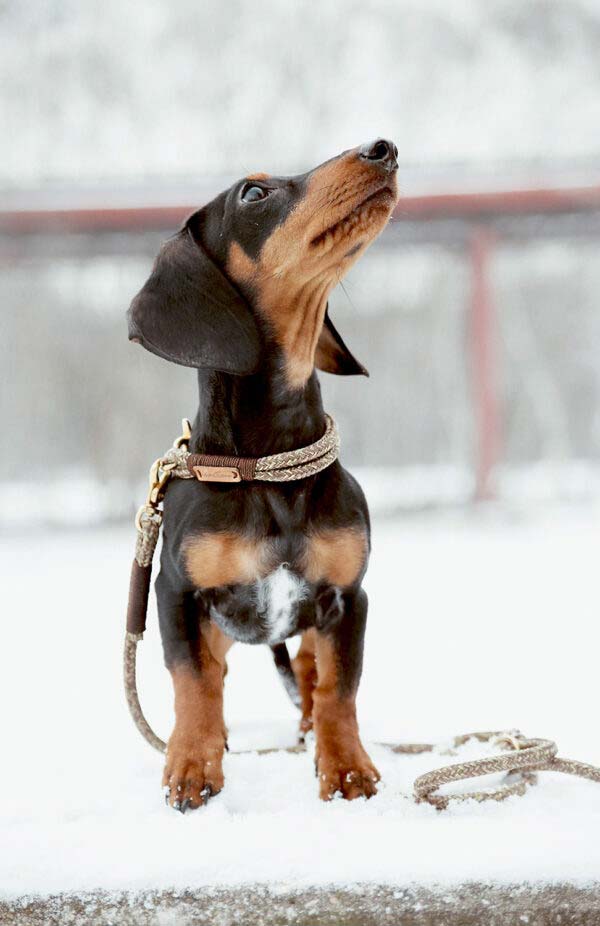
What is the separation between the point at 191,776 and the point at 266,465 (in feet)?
2.10

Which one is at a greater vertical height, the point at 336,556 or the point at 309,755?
the point at 336,556

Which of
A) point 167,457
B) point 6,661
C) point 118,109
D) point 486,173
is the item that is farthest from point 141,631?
point 118,109

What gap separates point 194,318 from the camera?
181cm

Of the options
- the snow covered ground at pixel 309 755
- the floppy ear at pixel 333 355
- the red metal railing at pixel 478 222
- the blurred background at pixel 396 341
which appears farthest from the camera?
the blurred background at pixel 396 341

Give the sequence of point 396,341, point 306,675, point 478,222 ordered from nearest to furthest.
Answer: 1. point 306,675
2. point 478,222
3. point 396,341

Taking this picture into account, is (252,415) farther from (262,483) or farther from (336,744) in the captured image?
(336,744)

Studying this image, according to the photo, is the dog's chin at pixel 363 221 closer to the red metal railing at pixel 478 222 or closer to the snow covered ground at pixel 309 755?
the snow covered ground at pixel 309 755

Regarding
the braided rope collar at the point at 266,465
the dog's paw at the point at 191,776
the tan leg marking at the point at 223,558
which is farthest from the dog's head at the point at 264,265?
the dog's paw at the point at 191,776

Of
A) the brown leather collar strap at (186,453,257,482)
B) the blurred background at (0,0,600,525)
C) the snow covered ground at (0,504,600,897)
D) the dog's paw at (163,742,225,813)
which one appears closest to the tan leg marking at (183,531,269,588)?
the brown leather collar strap at (186,453,257,482)

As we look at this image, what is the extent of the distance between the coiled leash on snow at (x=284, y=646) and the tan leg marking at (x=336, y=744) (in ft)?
0.42

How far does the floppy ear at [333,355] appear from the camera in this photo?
223 cm

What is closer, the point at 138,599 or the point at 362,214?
the point at 362,214

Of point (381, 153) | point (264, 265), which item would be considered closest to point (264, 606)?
point (264, 265)

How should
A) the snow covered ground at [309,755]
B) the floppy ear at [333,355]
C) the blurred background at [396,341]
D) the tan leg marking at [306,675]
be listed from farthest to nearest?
1. the blurred background at [396,341]
2. the tan leg marking at [306,675]
3. the floppy ear at [333,355]
4. the snow covered ground at [309,755]
